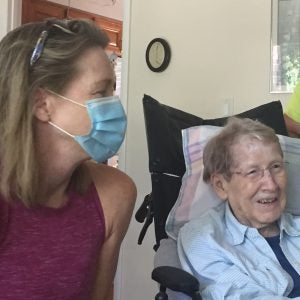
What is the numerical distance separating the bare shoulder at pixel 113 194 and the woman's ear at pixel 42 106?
24cm

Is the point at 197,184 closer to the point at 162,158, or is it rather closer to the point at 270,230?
the point at 162,158

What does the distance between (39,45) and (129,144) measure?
1986 mm

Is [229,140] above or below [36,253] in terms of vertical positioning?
above

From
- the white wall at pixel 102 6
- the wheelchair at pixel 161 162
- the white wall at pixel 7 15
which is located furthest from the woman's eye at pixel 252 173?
the white wall at pixel 102 6

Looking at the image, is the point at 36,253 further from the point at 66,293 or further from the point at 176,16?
the point at 176,16

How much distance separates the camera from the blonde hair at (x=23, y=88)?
1077mm

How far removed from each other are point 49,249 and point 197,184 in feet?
2.10

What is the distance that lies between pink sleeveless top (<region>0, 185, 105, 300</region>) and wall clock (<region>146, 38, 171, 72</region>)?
177cm

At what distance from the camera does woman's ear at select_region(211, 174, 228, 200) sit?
1.56 m

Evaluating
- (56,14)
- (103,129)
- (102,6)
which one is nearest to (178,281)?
(103,129)

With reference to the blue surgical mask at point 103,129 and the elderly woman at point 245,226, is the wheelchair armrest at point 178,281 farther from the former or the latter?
the blue surgical mask at point 103,129

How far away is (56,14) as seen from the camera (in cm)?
421

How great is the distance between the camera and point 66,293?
1.17 meters

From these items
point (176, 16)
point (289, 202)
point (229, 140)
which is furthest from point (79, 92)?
point (176, 16)
